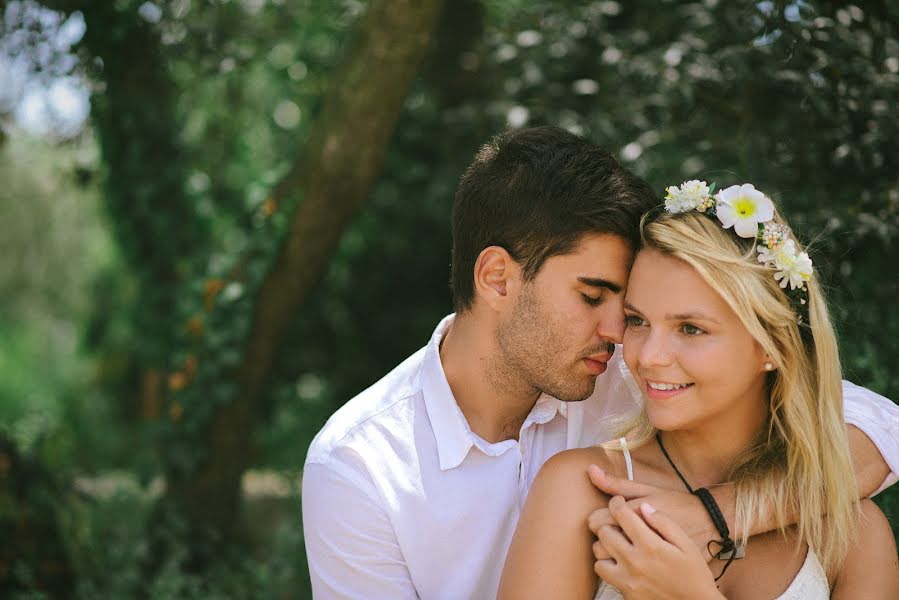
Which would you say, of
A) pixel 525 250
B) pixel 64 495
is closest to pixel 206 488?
pixel 64 495

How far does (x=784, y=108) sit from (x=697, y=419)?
1.78 metres

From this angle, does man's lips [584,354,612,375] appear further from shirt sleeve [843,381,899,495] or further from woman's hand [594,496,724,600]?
shirt sleeve [843,381,899,495]

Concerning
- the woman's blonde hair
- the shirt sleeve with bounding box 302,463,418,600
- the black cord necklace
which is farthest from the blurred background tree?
the shirt sleeve with bounding box 302,463,418,600

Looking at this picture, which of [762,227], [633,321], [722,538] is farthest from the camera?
[633,321]

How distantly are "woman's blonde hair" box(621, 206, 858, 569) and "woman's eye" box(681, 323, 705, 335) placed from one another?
0.31ft

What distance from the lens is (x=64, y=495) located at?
13.6ft

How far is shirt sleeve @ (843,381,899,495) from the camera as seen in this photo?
2.29m

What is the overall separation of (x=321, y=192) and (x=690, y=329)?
2.16m

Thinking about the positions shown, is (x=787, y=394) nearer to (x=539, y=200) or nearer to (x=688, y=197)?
(x=688, y=197)

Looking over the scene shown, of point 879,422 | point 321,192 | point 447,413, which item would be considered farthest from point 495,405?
point 321,192

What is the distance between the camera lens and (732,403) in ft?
7.51

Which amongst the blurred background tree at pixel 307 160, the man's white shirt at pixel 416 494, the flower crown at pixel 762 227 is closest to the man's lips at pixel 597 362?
the man's white shirt at pixel 416 494

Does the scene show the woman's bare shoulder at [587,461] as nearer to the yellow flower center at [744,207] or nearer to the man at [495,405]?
the man at [495,405]

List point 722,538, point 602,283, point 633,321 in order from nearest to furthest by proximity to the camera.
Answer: point 722,538
point 633,321
point 602,283
